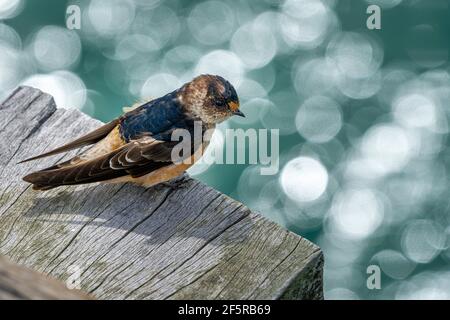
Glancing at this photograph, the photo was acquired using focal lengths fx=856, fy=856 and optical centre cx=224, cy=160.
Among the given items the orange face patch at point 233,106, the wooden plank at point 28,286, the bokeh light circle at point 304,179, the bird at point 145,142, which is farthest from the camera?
the bokeh light circle at point 304,179

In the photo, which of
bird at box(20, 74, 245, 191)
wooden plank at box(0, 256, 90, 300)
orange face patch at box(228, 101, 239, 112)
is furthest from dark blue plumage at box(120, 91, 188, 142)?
wooden plank at box(0, 256, 90, 300)

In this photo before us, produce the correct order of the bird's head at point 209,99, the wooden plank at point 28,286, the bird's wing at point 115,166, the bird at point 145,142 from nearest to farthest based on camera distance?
the wooden plank at point 28,286
the bird's wing at point 115,166
the bird at point 145,142
the bird's head at point 209,99

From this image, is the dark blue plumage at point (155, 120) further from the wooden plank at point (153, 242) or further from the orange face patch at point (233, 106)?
the wooden plank at point (153, 242)

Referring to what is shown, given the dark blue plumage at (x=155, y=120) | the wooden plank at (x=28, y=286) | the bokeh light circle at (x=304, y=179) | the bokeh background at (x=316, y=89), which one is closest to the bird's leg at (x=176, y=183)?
the dark blue plumage at (x=155, y=120)

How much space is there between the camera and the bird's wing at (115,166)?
380cm

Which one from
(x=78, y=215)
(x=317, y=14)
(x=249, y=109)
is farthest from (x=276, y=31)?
(x=78, y=215)

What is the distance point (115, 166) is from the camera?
162 inches

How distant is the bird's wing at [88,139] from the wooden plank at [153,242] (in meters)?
0.10

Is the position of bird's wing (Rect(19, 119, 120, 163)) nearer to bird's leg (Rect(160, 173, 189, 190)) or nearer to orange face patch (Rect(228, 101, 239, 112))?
bird's leg (Rect(160, 173, 189, 190))

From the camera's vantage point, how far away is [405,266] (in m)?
8.62

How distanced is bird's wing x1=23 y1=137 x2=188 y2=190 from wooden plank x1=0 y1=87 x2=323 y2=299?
7 centimetres

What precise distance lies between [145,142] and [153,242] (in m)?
1.01
